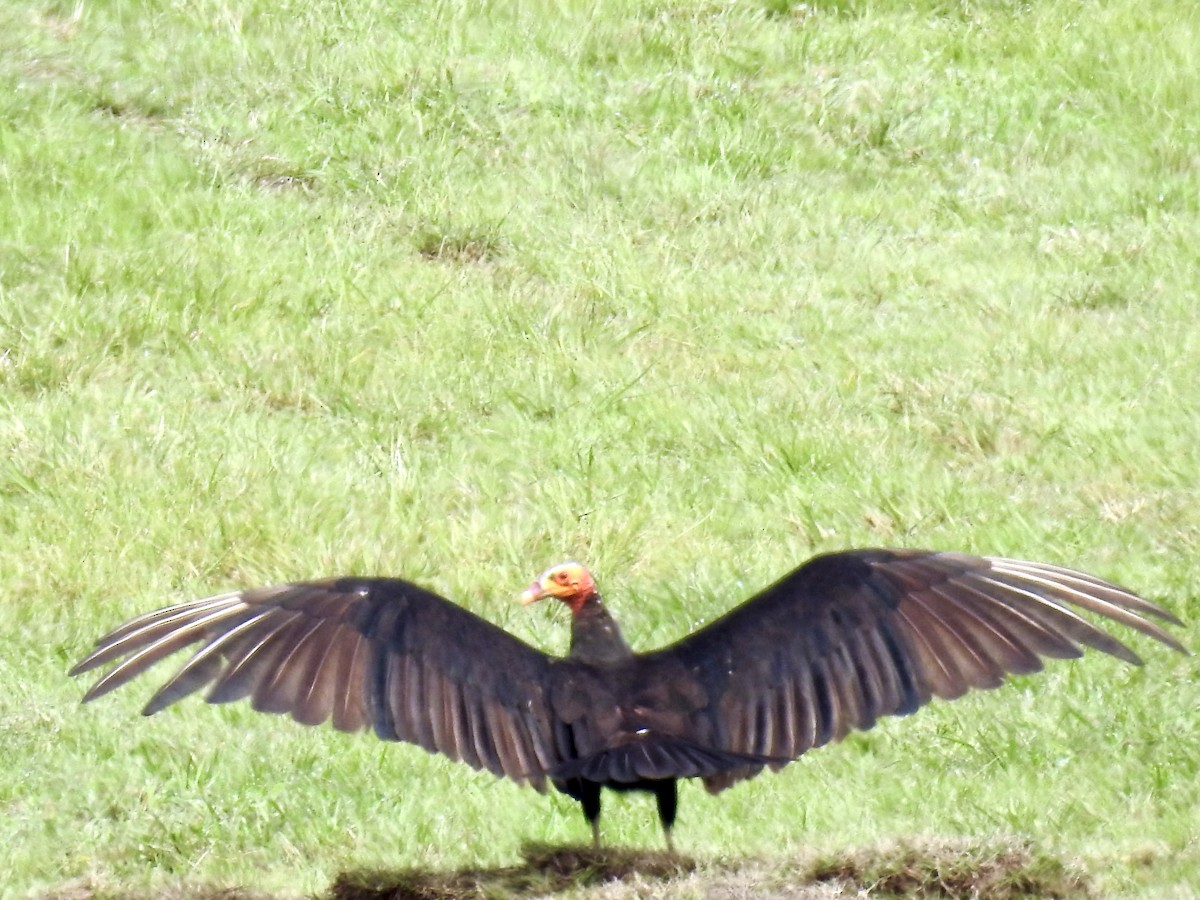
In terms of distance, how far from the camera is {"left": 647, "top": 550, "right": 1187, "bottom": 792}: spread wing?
5.15 m

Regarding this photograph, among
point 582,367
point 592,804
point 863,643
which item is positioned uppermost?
point 863,643

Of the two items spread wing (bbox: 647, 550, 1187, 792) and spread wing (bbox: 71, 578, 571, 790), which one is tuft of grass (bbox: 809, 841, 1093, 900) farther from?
spread wing (bbox: 71, 578, 571, 790)

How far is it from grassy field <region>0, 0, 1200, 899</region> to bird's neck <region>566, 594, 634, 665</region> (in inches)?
24.3

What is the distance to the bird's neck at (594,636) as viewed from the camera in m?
5.50

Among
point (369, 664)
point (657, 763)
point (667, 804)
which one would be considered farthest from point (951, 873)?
point (369, 664)

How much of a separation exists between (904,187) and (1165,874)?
19.3 feet

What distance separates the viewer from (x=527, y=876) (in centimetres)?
531

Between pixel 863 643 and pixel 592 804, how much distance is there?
91 centimetres

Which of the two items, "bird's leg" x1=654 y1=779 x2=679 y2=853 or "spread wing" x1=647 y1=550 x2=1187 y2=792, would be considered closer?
"spread wing" x1=647 y1=550 x2=1187 y2=792

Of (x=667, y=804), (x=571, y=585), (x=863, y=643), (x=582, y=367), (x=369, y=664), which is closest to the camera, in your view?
(x=369, y=664)

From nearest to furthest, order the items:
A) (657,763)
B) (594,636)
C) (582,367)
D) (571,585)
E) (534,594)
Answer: (657,763) < (594,636) < (571,585) < (534,594) < (582,367)

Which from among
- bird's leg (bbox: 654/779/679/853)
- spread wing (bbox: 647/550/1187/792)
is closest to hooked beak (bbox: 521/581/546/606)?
spread wing (bbox: 647/550/1187/792)

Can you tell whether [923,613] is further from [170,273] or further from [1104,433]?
[170,273]

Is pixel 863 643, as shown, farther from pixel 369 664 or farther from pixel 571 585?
pixel 369 664
